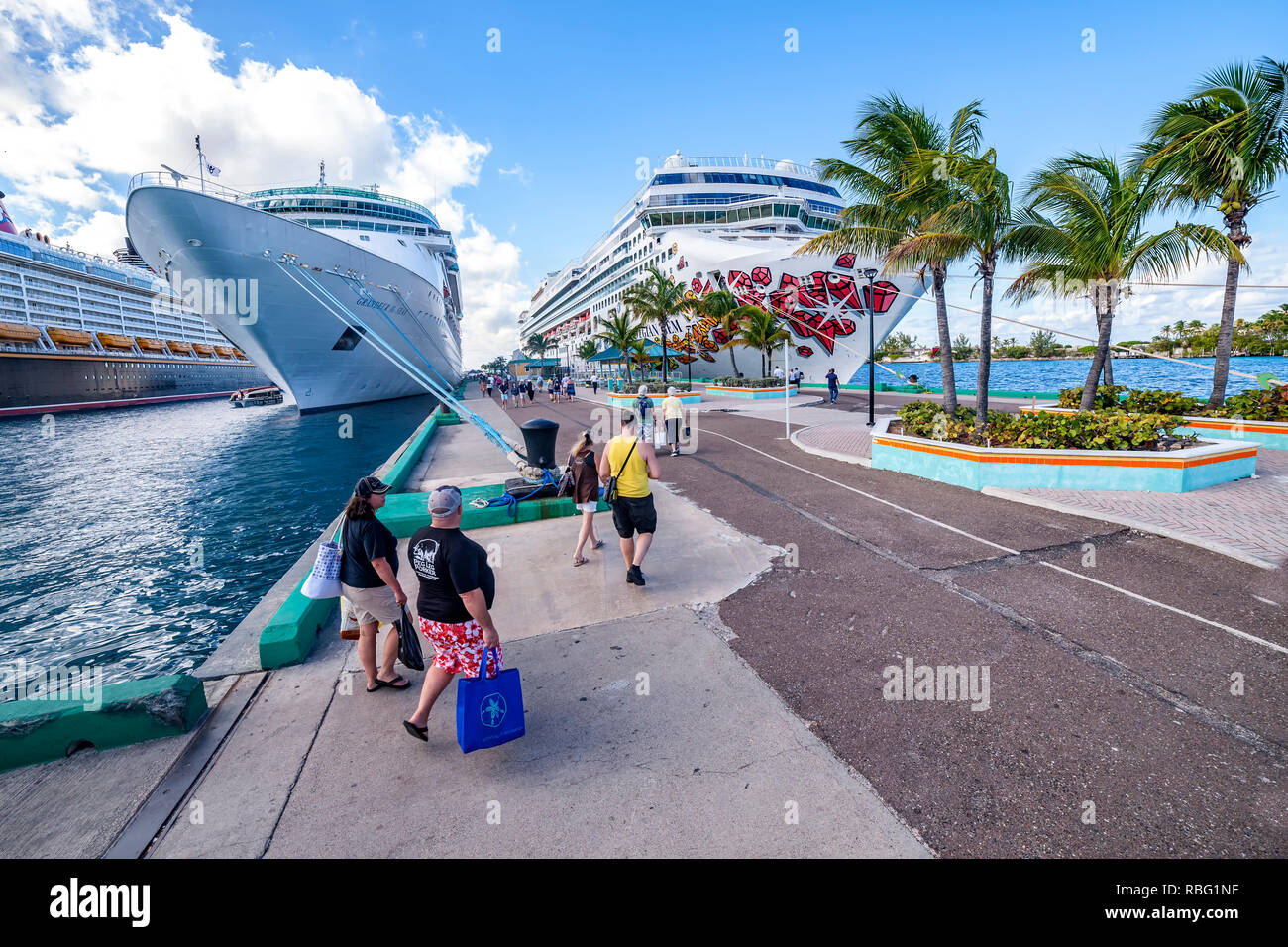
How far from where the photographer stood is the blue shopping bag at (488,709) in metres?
3.01

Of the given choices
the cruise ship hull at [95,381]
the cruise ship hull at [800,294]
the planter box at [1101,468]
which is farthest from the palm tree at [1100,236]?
the cruise ship hull at [95,381]

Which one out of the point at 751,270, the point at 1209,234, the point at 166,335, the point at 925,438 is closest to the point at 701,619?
the point at 925,438

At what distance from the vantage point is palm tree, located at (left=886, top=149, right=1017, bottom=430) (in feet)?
36.4

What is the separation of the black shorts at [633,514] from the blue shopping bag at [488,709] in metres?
2.50

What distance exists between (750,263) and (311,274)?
23337 millimetres

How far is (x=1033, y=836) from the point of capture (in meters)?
2.57

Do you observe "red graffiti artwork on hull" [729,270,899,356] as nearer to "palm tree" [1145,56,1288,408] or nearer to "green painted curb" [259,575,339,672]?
"palm tree" [1145,56,1288,408]

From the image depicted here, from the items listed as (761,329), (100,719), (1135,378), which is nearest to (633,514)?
(100,719)

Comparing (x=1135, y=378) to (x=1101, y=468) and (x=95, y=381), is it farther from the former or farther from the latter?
(x=95, y=381)

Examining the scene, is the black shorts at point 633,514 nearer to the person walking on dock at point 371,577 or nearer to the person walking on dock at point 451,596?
the person walking on dock at point 371,577

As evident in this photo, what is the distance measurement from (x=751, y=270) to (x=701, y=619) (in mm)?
31397

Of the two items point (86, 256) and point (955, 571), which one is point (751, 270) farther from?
point (86, 256)

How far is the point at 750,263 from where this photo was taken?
107ft
